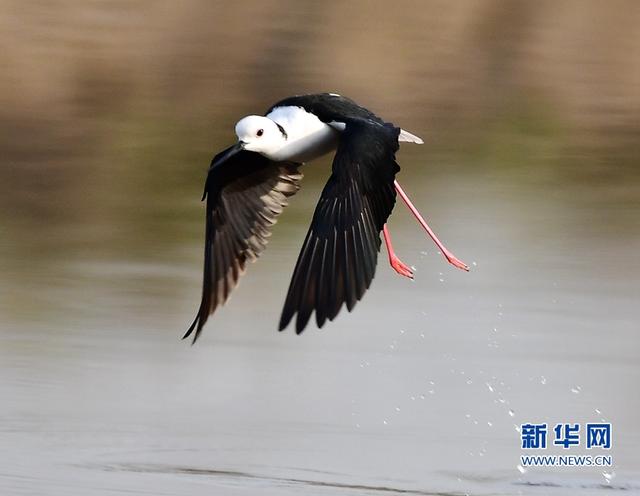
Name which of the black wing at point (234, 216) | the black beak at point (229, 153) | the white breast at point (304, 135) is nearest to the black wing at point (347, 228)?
the white breast at point (304, 135)

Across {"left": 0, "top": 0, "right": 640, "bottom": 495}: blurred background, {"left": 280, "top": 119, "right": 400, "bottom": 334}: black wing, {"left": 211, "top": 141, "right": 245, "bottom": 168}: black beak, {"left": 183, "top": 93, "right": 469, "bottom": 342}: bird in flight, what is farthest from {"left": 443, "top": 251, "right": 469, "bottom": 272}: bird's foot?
{"left": 211, "top": 141, "right": 245, "bottom": 168}: black beak

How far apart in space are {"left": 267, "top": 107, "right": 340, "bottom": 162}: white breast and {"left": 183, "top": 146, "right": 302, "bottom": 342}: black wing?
22 cm

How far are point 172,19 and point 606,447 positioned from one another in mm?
6553

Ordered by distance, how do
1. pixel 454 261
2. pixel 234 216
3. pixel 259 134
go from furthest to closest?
pixel 454 261 < pixel 234 216 < pixel 259 134

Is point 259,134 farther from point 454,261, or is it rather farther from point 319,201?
point 454,261

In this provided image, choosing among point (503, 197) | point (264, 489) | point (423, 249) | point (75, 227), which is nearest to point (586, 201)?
point (503, 197)

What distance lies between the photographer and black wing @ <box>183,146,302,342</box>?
6664 mm

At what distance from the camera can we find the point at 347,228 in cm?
585

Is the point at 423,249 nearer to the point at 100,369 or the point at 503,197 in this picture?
the point at 503,197

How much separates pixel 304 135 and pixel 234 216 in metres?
0.44

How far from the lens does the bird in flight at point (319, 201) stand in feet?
18.6

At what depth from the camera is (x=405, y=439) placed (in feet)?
22.0

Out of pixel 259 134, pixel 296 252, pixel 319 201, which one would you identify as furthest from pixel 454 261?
A: pixel 296 252

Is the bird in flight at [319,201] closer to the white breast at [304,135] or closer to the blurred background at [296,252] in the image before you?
the white breast at [304,135]
